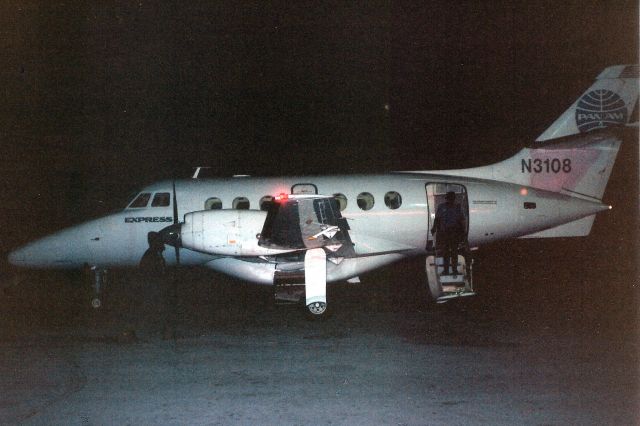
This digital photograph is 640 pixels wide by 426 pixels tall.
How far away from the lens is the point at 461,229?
12.0 metres

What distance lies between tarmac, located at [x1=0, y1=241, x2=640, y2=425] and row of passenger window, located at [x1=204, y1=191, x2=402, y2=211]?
1.99 meters

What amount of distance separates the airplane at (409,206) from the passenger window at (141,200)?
21 mm

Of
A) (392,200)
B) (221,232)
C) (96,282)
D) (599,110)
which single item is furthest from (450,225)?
(96,282)

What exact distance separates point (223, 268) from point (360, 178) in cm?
357

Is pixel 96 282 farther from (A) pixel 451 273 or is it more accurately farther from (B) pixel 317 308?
(A) pixel 451 273

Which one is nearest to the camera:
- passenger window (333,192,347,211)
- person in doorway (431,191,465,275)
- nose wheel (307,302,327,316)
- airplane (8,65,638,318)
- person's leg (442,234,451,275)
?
nose wheel (307,302,327,316)

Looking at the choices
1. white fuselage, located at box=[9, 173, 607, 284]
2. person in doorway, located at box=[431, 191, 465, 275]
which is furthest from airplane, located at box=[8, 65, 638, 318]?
Answer: person in doorway, located at box=[431, 191, 465, 275]

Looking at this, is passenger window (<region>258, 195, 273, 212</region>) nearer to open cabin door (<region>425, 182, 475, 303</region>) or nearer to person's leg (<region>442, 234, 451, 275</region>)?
open cabin door (<region>425, 182, 475, 303</region>)

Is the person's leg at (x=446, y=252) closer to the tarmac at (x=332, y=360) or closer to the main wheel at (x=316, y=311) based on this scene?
the tarmac at (x=332, y=360)

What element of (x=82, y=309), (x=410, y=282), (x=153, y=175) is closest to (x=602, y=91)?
(x=410, y=282)

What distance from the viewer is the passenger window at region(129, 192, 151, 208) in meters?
13.3

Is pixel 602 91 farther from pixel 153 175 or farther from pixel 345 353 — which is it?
pixel 153 175

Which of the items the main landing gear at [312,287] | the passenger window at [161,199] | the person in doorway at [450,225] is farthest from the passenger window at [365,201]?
the passenger window at [161,199]

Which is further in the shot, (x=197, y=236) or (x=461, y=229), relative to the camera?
(x=461, y=229)
